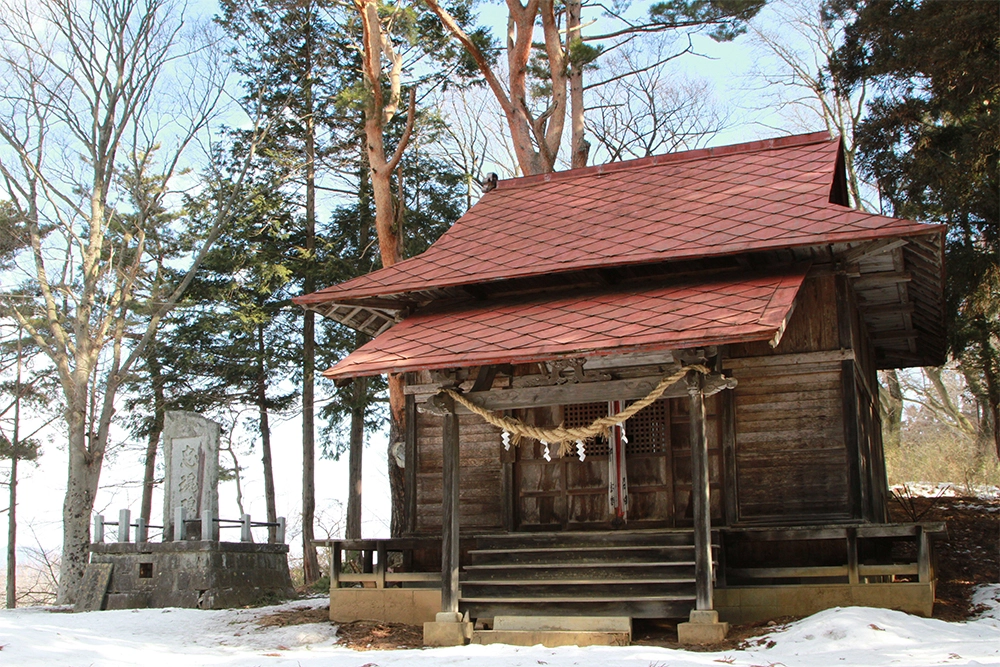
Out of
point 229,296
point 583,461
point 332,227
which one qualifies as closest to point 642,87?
point 332,227

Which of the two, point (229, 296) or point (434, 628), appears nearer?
point (434, 628)

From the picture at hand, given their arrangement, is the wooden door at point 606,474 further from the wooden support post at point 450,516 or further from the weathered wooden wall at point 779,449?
the wooden support post at point 450,516

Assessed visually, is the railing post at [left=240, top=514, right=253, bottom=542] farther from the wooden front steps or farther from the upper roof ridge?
the upper roof ridge

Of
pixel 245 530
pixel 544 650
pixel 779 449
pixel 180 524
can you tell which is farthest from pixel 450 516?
pixel 245 530

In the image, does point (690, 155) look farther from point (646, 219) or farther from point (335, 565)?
point (335, 565)

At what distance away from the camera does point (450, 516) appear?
982cm

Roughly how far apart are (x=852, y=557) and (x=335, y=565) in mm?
5811

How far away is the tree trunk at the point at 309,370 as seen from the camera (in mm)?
21875

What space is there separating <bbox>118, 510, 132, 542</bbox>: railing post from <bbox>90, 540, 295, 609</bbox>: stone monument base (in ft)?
1.23

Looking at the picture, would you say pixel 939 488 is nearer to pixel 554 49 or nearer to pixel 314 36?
pixel 554 49

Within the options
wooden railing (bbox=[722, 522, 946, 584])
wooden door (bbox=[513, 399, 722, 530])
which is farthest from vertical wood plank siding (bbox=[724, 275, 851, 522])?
wooden railing (bbox=[722, 522, 946, 584])

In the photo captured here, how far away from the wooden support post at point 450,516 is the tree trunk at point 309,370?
1207 centimetres

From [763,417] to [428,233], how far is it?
1351 centimetres

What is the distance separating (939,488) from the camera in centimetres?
1919
